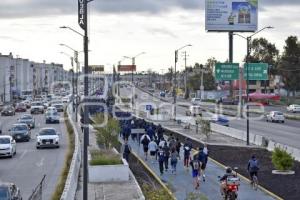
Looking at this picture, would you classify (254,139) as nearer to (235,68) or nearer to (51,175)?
(235,68)

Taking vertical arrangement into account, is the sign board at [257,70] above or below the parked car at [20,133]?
above

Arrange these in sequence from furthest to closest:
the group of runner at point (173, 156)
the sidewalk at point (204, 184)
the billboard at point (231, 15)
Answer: the billboard at point (231, 15) → the group of runner at point (173, 156) → the sidewalk at point (204, 184)

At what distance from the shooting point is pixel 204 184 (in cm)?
2564

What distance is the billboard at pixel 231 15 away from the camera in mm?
78562

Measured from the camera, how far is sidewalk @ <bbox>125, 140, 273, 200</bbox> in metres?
22.9

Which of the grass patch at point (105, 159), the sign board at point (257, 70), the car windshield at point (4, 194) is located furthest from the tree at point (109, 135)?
the sign board at point (257, 70)

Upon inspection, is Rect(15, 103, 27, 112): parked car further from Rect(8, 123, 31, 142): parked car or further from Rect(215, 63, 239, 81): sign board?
Rect(8, 123, 31, 142): parked car

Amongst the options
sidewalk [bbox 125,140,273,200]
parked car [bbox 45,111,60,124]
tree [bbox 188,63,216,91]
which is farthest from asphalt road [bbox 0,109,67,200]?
tree [bbox 188,63,216,91]

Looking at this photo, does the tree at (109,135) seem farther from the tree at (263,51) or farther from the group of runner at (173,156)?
the tree at (263,51)

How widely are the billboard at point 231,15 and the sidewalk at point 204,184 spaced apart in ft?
156

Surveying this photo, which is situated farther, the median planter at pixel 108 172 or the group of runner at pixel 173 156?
the median planter at pixel 108 172

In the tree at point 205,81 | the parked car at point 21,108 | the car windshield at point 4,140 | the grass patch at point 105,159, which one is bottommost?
the parked car at point 21,108

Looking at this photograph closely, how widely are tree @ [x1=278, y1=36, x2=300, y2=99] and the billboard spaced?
1405 inches

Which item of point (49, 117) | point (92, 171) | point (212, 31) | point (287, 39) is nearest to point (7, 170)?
point (92, 171)
